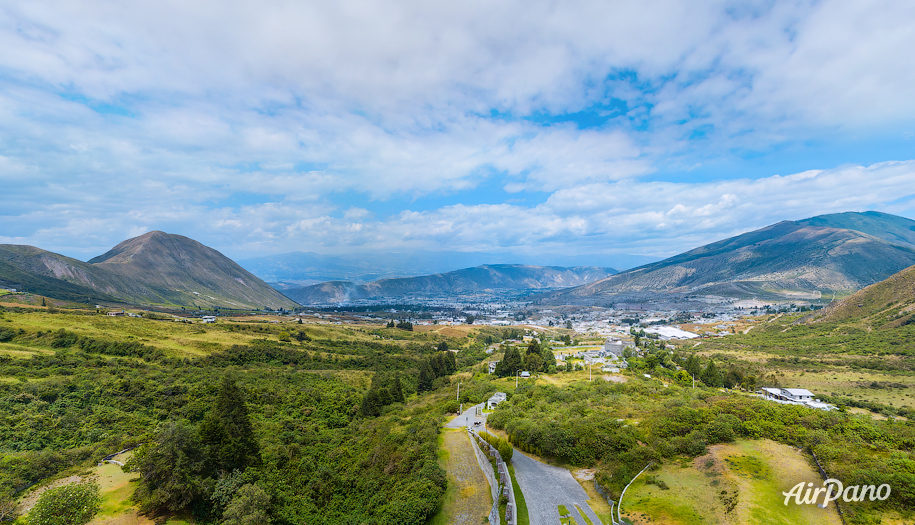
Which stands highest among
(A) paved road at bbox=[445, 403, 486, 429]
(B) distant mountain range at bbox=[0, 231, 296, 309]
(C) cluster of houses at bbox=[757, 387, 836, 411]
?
(B) distant mountain range at bbox=[0, 231, 296, 309]

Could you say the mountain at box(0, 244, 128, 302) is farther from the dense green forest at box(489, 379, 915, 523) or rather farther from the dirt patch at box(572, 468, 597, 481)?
the dirt patch at box(572, 468, 597, 481)

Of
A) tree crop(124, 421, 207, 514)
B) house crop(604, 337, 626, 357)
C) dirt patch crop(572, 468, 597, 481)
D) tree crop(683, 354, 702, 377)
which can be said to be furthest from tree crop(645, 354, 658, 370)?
tree crop(124, 421, 207, 514)

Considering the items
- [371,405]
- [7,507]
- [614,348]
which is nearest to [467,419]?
[371,405]

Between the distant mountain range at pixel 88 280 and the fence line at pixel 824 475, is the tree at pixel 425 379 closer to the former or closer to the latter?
the fence line at pixel 824 475

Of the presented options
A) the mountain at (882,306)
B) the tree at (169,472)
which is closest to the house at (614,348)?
the mountain at (882,306)

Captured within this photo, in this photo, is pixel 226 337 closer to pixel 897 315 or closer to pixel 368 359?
pixel 368 359

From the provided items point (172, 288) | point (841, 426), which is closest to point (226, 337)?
point (841, 426)
